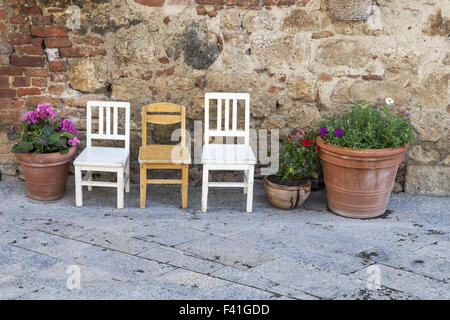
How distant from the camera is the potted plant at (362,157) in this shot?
13.6 feet

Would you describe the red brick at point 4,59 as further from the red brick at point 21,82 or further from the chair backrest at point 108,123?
the chair backrest at point 108,123

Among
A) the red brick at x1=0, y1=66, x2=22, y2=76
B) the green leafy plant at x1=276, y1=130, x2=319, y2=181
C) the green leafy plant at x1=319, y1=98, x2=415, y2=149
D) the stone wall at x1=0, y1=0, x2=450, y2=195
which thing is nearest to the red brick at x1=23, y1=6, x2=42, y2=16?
the stone wall at x1=0, y1=0, x2=450, y2=195

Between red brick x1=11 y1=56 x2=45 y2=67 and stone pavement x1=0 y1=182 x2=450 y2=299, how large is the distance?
39.9 inches

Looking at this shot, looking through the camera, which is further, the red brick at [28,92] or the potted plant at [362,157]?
the red brick at [28,92]

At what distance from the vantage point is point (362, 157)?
4113 millimetres

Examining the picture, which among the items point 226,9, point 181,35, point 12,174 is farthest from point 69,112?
point 226,9

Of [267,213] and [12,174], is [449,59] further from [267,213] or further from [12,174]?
[12,174]

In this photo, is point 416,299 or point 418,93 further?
point 418,93

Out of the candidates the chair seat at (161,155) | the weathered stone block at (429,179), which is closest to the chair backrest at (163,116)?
the chair seat at (161,155)

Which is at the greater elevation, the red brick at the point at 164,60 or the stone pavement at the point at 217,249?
the red brick at the point at 164,60

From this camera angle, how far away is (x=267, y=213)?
4383 mm

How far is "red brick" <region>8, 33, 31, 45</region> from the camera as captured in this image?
463 centimetres

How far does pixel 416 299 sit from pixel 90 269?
1.80 meters

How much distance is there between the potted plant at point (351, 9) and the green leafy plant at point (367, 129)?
0.66 m
